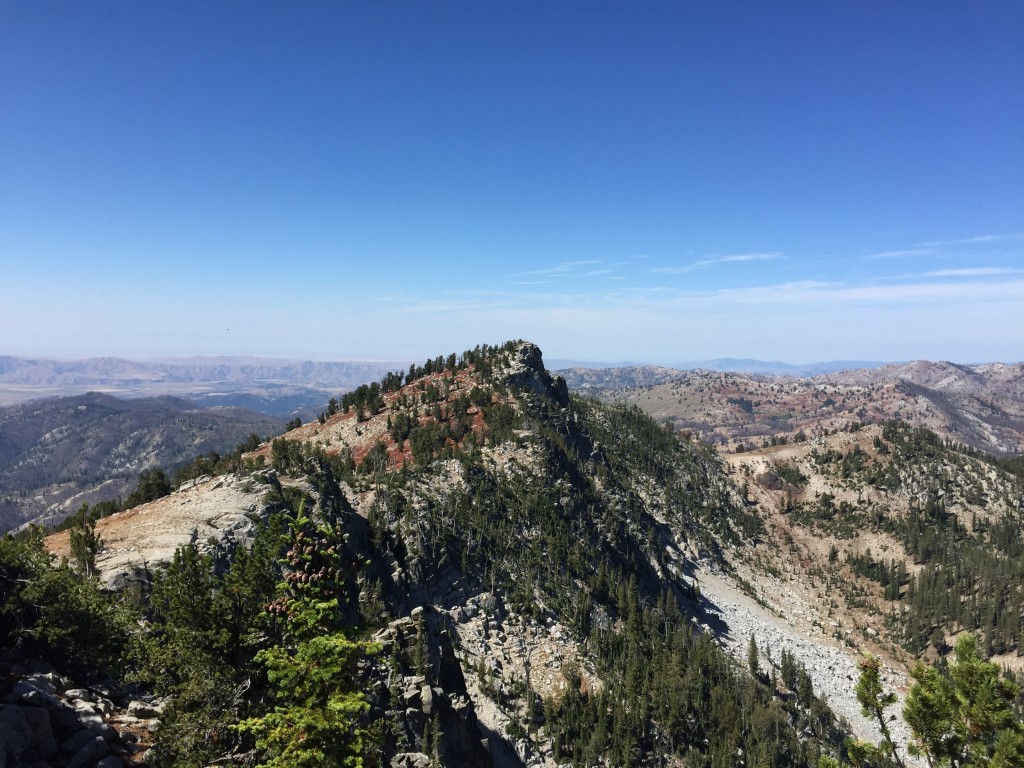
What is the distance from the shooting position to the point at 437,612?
224 ft

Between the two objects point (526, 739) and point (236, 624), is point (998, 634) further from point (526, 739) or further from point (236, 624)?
point (236, 624)

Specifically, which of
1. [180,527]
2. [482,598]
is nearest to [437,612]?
[482,598]

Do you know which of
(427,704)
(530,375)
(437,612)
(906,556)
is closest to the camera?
(427,704)

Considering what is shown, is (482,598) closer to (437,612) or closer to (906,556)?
(437,612)

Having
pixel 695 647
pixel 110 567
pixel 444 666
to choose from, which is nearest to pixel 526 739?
pixel 444 666

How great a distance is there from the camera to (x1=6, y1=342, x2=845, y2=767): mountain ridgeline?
19172 millimetres

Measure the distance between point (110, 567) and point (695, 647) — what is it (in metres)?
82.5

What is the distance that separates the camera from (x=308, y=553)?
1825 centimetres

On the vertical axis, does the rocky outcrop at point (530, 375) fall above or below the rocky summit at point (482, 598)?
above

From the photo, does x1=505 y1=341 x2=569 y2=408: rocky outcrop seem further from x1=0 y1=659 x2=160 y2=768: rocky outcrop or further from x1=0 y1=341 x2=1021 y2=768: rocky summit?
x1=0 y1=659 x2=160 y2=768: rocky outcrop

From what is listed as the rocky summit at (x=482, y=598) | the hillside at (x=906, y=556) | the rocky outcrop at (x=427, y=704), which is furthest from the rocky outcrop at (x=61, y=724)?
the hillside at (x=906, y=556)

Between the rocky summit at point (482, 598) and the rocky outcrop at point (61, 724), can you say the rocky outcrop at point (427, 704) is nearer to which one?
the rocky summit at point (482, 598)

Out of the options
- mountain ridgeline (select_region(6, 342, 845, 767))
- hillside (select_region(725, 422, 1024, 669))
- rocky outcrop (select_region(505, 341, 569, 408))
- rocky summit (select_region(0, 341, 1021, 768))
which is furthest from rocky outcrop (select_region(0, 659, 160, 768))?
hillside (select_region(725, 422, 1024, 669))

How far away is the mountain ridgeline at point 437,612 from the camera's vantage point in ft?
62.9
